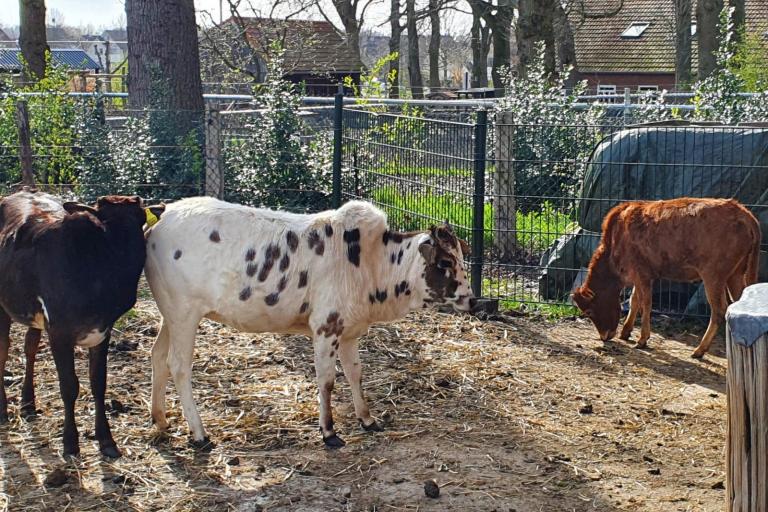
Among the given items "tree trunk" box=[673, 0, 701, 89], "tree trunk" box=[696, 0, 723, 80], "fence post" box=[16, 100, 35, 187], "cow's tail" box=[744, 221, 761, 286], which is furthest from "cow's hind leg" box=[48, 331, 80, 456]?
"tree trunk" box=[673, 0, 701, 89]

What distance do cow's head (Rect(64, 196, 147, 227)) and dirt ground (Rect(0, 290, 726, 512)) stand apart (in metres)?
1.38

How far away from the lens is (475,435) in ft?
19.4

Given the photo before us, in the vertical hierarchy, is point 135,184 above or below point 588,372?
above

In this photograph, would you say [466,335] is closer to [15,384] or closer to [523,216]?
[523,216]

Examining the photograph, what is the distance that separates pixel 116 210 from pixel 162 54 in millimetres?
8599

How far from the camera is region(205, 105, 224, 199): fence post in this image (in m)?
11.2

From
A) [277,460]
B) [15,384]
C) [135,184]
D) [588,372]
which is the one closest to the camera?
[277,460]

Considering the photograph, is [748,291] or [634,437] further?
[634,437]

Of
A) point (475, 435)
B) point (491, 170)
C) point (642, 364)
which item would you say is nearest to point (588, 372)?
point (642, 364)

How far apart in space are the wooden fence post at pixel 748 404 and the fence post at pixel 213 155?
875 cm

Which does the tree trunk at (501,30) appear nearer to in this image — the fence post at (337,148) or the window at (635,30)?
the window at (635,30)

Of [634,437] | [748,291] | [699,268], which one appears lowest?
[634,437]

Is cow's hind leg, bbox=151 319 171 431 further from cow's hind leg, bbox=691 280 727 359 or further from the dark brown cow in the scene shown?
cow's hind leg, bbox=691 280 727 359

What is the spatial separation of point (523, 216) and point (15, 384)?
18.8ft
